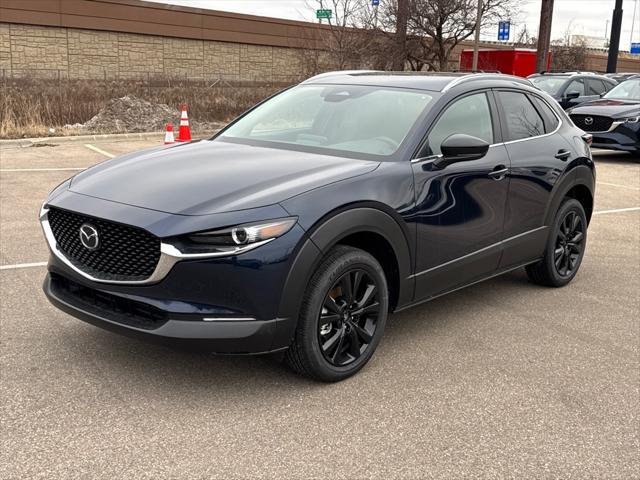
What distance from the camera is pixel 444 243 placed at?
432 centimetres

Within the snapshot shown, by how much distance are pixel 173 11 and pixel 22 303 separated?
4500 centimetres

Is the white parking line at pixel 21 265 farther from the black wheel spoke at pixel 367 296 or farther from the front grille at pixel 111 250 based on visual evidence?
the black wheel spoke at pixel 367 296

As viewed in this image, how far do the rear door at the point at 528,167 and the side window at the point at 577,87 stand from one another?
13061 mm

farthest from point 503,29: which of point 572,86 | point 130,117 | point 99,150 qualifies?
point 99,150

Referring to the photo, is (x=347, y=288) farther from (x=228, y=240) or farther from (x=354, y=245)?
(x=228, y=240)

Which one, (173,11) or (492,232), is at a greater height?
(173,11)

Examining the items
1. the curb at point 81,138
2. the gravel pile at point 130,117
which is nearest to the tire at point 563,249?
the curb at point 81,138

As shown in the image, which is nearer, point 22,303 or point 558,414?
point 558,414

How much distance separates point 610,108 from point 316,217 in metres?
12.7

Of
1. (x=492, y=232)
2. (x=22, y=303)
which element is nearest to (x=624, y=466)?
(x=492, y=232)

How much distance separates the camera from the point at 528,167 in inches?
200

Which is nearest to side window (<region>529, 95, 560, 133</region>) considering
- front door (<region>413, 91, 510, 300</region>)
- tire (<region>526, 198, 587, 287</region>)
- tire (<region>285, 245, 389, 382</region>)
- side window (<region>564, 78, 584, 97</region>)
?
tire (<region>526, 198, 587, 287</region>)

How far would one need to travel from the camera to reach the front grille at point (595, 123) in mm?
14156

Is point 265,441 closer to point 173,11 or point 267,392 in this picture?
point 267,392
